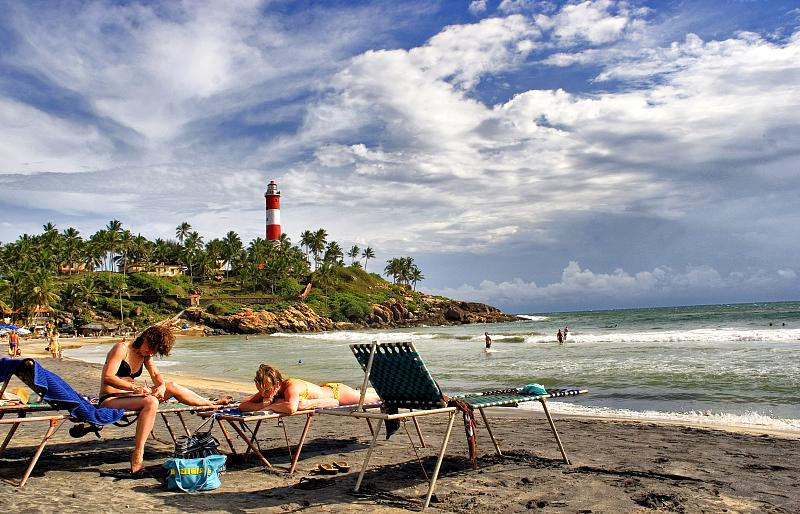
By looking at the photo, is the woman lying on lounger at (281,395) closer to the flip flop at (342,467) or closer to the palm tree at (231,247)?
the flip flop at (342,467)

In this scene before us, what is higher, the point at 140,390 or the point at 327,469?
the point at 140,390

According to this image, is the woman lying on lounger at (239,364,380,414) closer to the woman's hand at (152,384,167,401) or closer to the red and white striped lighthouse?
the woman's hand at (152,384,167,401)

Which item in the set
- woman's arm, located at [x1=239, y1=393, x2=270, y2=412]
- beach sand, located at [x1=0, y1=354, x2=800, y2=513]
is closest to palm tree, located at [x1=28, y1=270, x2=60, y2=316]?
beach sand, located at [x1=0, y1=354, x2=800, y2=513]

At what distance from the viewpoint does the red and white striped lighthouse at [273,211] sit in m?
87.7

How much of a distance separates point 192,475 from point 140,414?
2.93ft

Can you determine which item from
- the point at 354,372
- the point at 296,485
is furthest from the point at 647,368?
the point at 296,485

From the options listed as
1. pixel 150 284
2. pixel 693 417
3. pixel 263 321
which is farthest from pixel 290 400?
pixel 150 284

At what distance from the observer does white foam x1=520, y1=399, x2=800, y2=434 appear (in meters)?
8.77

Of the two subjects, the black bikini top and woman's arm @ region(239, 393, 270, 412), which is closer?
the black bikini top

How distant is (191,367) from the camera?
24.7 metres

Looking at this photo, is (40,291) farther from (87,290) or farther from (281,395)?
(281,395)

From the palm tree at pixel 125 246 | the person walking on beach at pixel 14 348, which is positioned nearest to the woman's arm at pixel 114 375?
the person walking on beach at pixel 14 348

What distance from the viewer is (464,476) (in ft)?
17.6

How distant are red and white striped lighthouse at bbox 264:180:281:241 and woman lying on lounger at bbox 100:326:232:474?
8386cm
